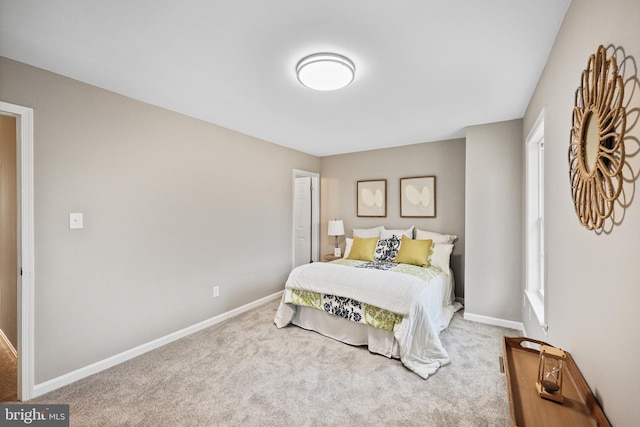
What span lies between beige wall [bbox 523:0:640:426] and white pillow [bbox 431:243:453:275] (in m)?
1.79

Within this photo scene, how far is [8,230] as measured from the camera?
2752mm

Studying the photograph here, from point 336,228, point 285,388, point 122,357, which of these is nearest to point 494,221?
point 336,228

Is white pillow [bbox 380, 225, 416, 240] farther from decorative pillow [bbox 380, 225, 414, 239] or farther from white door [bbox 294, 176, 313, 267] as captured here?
white door [bbox 294, 176, 313, 267]

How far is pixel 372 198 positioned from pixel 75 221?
12.6 ft

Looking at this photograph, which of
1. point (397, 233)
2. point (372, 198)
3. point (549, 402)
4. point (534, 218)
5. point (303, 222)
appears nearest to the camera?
point (549, 402)

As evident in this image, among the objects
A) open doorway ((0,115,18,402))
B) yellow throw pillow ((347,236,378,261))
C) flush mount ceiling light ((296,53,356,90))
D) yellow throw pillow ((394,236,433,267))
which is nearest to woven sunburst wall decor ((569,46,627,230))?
flush mount ceiling light ((296,53,356,90))

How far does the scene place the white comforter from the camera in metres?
2.45

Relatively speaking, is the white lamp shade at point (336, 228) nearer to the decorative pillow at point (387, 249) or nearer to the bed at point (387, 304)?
the decorative pillow at point (387, 249)

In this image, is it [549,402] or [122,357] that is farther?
[122,357]

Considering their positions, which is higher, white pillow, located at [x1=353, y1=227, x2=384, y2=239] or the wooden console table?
white pillow, located at [x1=353, y1=227, x2=384, y2=239]

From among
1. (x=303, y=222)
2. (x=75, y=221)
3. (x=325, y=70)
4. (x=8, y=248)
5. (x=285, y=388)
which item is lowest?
(x=285, y=388)

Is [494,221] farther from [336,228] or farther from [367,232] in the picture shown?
[336,228]

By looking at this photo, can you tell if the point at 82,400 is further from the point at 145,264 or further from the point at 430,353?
the point at 430,353

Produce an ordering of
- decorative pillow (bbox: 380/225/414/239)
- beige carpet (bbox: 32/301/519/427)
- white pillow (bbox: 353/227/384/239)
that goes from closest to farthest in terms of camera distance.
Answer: beige carpet (bbox: 32/301/519/427)
decorative pillow (bbox: 380/225/414/239)
white pillow (bbox: 353/227/384/239)
